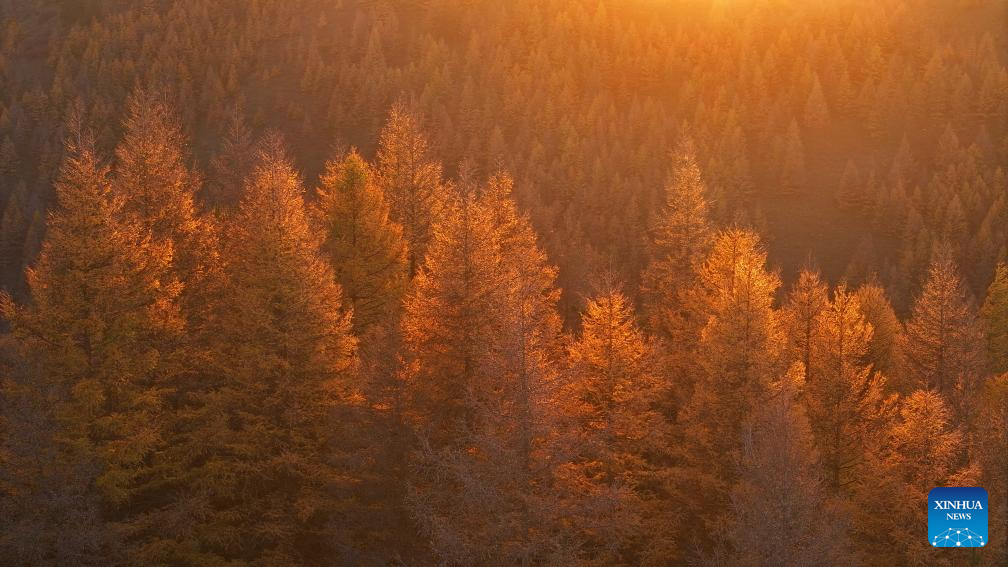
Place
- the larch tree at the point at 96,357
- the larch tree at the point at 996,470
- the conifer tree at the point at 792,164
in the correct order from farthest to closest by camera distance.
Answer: the conifer tree at the point at 792,164 < the larch tree at the point at 996,470 < the larch tree at the point at 96,357

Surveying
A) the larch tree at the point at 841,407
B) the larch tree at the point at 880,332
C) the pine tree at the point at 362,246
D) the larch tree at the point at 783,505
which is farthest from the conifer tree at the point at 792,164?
the larch tree at the point at 783,505

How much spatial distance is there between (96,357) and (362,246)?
13095 mm

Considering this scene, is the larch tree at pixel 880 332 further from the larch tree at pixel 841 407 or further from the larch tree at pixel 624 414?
the larch tree at pixel 624 414

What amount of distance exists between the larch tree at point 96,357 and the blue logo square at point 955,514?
26.1 m

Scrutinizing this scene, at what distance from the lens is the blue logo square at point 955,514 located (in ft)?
78.9

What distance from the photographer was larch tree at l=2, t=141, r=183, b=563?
73.3 feet

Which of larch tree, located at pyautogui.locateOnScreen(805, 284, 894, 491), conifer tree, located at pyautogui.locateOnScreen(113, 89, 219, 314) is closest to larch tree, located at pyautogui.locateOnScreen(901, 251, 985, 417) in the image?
larch tree, located at pyautogui.locateOnScreen(805, 284, 894, 491)

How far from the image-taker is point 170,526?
23656 millimetres

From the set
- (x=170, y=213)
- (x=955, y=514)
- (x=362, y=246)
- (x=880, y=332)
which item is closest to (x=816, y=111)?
(x=880, y=332)

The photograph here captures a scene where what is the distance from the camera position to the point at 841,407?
30.2 m

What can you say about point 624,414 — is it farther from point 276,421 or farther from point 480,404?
point 276,421

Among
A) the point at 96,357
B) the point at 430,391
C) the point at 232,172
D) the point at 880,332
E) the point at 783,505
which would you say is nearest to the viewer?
the point at 783,505

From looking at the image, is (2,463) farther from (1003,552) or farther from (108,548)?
(1003,552)

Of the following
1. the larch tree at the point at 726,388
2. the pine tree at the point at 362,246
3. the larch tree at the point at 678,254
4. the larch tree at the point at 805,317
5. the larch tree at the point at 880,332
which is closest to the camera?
the larch tree at the point at 726,388
